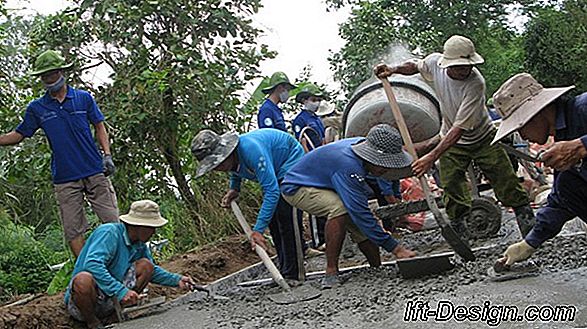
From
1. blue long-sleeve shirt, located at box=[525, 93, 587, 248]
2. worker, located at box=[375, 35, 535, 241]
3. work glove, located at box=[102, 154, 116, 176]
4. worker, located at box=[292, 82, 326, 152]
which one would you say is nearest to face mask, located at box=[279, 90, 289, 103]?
worker, located at box=[292, 82, 326, 152]

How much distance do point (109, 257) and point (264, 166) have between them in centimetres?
111

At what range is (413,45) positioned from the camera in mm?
13523

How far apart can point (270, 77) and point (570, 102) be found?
392 centimetres

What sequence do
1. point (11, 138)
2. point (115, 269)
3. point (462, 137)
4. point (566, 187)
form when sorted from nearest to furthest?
point (566, 187), point (115, 269), point (462, 137), point (11, 138)

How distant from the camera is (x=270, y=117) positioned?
6164 mm

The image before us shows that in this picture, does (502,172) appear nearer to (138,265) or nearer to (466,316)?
(466,316)

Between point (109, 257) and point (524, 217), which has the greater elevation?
point (109, 257)

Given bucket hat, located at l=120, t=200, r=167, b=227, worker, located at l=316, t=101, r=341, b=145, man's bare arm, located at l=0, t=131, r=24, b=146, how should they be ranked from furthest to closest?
1. worker, located at l=316, t=101, r=341, b=145
2. man's bare arm, located at l=0, t=131, r=24, b=146
3. bucket hat, located at l=120, t=200, r=167, b=227

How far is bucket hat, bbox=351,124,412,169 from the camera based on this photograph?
435 cm

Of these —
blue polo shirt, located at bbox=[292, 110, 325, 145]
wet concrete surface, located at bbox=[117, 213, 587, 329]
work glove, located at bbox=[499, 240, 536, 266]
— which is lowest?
wet concrete surface, located at bbox=[117, 213, 587, 329]

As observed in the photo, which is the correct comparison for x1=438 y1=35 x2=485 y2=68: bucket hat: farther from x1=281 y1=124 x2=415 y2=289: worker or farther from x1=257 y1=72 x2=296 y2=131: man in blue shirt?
x1=257 y1=72 x2=296 y2=131: man in blue shirt

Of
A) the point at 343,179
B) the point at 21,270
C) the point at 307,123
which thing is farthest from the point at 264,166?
the point at 21,270

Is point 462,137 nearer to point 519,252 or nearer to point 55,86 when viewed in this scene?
point 519,252

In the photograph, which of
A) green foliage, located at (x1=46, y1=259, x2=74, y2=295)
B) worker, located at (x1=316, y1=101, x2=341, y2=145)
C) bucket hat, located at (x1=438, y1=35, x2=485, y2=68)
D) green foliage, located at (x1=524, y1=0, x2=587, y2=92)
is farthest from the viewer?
green foliage, located at (x1=524, y1=0, x2=587, y2=92)
